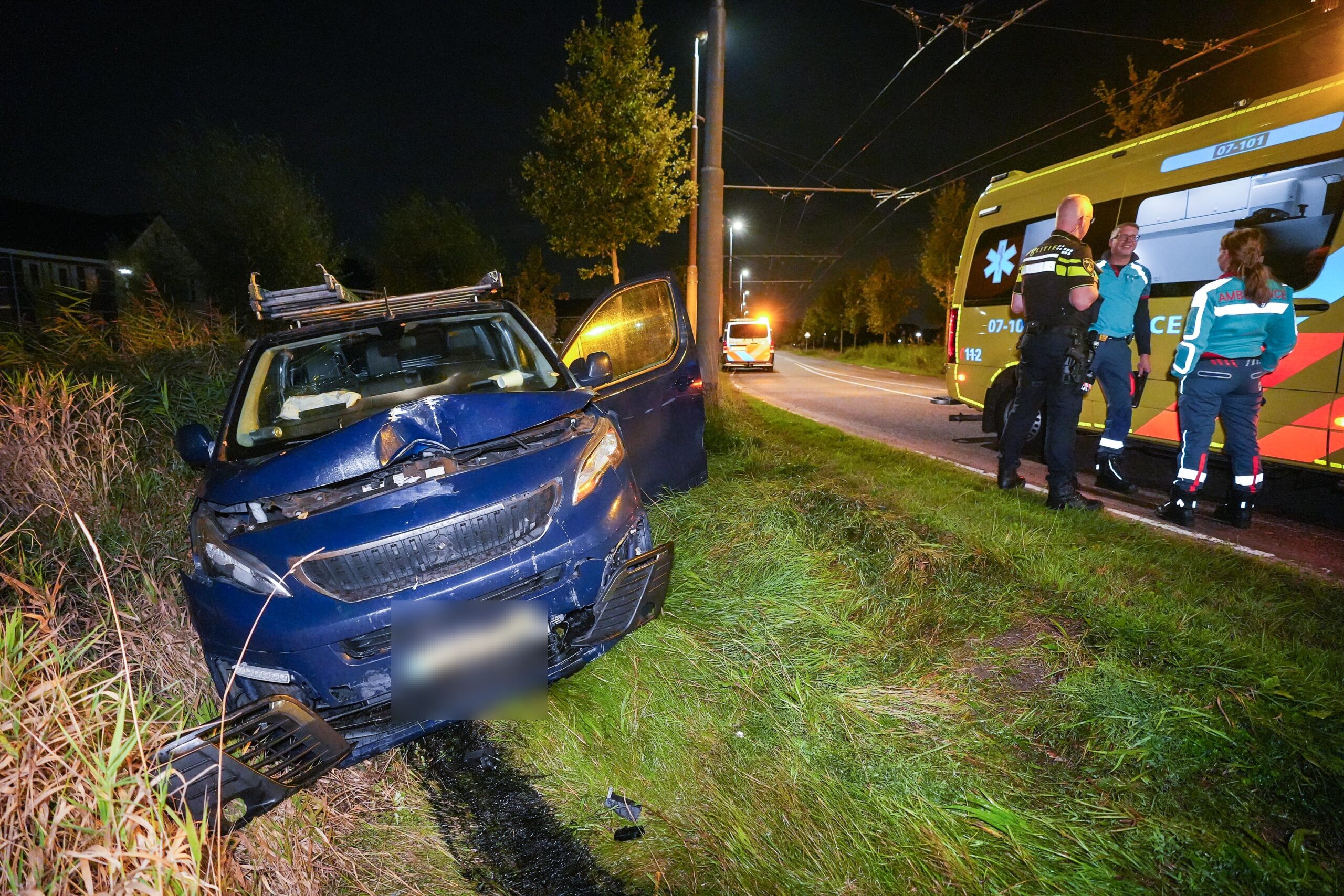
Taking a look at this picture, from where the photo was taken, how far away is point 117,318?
251 inches

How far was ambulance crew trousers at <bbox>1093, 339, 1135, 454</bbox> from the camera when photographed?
15.0ft

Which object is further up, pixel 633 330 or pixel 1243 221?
pixel 1243 221

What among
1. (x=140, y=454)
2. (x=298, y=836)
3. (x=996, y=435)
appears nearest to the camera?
(x=298, y=836)

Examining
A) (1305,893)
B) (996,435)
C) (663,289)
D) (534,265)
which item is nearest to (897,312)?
(534,265)

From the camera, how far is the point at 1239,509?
399cm

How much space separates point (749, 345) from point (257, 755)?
2236 cm

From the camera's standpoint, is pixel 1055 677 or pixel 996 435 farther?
pixel 996 435

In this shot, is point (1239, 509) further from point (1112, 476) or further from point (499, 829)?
point (499, 829)

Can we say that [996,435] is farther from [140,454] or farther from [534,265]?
[534,265]

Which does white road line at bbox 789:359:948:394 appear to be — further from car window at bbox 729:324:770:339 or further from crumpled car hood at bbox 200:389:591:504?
crumpled car hood at bbox 200:389:591:504

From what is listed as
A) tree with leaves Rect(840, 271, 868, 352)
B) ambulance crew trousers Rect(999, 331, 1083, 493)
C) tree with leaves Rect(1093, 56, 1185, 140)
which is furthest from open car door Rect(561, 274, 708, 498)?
tree with leaves Rect(840, 271, 868, 352)

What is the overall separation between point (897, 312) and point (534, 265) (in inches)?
1020

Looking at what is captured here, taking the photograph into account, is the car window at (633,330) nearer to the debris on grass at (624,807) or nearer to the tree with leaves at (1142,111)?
the debris on grass at (624,807)

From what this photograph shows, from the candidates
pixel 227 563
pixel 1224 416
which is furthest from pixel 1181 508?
pixel 227 563
